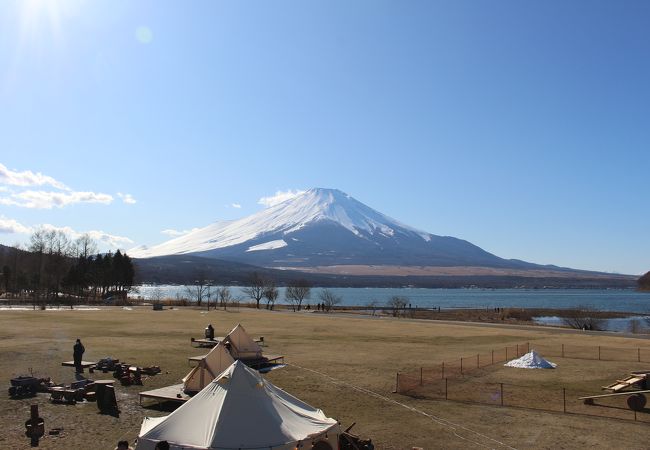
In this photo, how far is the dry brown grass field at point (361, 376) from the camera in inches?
692

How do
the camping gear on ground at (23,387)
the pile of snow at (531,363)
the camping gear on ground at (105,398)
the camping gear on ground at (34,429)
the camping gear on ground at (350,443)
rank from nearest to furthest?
the camping gear on ground at (350,443) → the camping gear on ground at (34,429) → the camping gear on ground at (105,398) → the camping gear on ground at (23,387) → the pile of snow at (531,363)

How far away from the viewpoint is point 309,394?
2333 centimetres

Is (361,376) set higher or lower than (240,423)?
lower

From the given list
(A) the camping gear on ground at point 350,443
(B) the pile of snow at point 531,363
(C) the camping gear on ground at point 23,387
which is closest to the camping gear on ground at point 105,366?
(C) the camping gear on ground at point 23,387

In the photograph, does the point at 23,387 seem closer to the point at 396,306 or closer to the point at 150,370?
the point at 150,370

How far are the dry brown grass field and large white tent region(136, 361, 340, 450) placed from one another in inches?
148

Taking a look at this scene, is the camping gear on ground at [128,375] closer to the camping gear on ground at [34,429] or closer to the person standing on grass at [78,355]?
the person standing on grass at [78,355]

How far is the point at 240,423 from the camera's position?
13.2 meters

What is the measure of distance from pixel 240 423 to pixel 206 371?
9.67 meters

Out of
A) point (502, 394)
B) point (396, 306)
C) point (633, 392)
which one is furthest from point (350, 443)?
point (396, 306)

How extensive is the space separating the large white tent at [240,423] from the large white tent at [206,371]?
7.79 m

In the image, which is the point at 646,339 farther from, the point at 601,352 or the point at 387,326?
the point at 387,326

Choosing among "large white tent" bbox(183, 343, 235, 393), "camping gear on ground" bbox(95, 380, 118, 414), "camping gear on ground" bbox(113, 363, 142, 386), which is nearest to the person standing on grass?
"camping gear on ground" bbox(113, 363, 142, 386)

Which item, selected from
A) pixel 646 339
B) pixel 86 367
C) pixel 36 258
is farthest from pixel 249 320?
pixel 36 258
